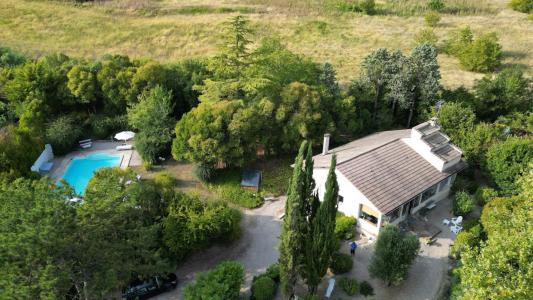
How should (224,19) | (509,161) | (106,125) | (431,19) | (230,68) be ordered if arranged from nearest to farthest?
1. (509,161)
2. (230,68)
3. (106,125)
4. (431,19)
5. (224,19)

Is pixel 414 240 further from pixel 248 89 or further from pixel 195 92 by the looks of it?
pixel 195 92

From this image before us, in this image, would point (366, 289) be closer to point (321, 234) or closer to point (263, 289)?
point (263, 289)

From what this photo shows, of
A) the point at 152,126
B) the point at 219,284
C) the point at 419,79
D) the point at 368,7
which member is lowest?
the point at 219,284

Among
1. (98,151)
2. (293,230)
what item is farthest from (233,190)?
(98,151)

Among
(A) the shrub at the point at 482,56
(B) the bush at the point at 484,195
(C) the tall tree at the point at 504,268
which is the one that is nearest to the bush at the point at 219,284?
(C) the tall tree at the point at 504,268

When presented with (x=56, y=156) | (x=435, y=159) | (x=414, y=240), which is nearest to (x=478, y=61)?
(x=435, y=159)

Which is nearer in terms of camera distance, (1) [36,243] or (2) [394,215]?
(1) [36,243]

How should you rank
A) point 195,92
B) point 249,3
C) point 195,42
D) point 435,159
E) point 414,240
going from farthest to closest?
point 249,3 → point 195,42 → point 195,92 → point 435,159 → point 414,240
